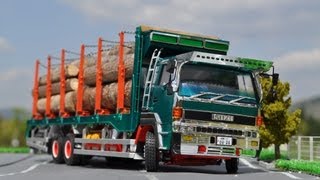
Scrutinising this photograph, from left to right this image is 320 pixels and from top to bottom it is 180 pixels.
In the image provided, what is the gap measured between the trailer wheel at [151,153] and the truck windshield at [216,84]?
4.85ft

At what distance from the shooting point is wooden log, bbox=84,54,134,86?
16.6 metres

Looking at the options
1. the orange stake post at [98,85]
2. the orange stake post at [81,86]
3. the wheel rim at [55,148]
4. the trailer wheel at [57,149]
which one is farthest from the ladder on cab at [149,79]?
the wheel rim at [55,148]

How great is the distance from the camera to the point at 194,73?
49.5ft

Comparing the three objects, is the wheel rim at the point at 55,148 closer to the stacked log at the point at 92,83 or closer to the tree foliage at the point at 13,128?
the stacked log at the point at 92,83

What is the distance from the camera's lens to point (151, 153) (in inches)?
601

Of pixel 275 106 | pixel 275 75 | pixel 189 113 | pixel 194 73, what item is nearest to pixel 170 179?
pixel 189 113

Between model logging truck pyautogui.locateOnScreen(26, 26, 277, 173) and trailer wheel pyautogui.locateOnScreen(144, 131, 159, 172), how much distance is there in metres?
0.02

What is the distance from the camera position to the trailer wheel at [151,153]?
15.2 metres

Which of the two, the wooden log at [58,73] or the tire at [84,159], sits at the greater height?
the wooden log at [58,73]

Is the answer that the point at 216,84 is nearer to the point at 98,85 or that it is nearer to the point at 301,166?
the point at 301,166

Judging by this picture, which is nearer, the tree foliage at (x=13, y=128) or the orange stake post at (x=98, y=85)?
the orange stake post at (x=98, y=85)

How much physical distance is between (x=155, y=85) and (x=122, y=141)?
2.04m

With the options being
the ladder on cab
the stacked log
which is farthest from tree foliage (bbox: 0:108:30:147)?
the ladder on cab

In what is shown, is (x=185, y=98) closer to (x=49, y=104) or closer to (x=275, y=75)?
(x=275, y=75)
